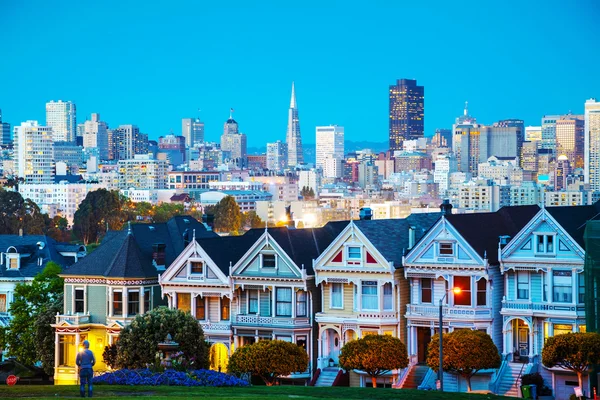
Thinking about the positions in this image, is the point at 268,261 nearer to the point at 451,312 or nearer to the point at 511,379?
the point at 451,312

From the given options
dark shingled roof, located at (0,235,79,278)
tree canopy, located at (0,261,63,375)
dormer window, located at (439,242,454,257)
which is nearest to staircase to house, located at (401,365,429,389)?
dormer window, located at (439,242,454,257)

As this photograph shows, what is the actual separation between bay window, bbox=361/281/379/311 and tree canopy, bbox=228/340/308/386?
360 centimetres

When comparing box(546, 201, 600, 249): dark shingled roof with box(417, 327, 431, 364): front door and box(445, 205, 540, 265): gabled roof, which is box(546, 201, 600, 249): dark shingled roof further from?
box(417, 327, 431, 364): front door

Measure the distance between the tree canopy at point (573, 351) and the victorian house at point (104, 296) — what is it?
65.5ft

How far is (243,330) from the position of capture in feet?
210

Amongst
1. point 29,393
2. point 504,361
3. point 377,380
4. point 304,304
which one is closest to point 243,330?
point 304,304

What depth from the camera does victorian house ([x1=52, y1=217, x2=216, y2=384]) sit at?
67.2m

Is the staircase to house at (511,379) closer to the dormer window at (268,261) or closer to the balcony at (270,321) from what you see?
the balcony at (270,321)

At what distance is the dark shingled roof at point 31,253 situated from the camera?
256 feet

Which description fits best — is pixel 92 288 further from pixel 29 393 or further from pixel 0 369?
pixel 29 393

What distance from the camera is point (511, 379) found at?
57.4m

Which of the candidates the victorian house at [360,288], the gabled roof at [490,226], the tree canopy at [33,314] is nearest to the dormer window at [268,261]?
the victorian house at [360,288]

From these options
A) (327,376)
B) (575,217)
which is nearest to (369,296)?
(327,376)

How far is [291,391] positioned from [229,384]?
232 cm
